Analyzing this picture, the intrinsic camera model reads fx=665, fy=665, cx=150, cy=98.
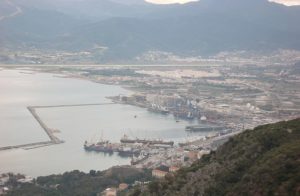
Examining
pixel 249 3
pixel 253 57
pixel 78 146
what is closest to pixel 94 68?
pixel 253 57

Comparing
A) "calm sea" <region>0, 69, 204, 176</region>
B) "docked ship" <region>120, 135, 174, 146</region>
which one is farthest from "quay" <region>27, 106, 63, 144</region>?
"docked ship" <region>120, 135, 174, 146</region>

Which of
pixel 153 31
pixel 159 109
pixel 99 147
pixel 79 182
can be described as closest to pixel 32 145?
pixel 99 147

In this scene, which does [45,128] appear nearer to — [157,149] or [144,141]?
[144,141]

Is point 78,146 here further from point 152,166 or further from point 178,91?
point 178,91

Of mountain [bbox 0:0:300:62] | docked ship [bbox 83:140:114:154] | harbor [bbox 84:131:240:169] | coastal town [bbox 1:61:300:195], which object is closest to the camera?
harbor [bbox 84:131:240:169]

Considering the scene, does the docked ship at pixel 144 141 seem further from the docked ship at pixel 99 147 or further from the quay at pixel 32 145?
the quay at pixel 32 145

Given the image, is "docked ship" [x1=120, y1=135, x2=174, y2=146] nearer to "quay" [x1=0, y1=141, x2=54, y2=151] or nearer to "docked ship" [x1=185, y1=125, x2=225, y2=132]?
"quay" [x1=0, y1=141, x2=54, y2=151]
